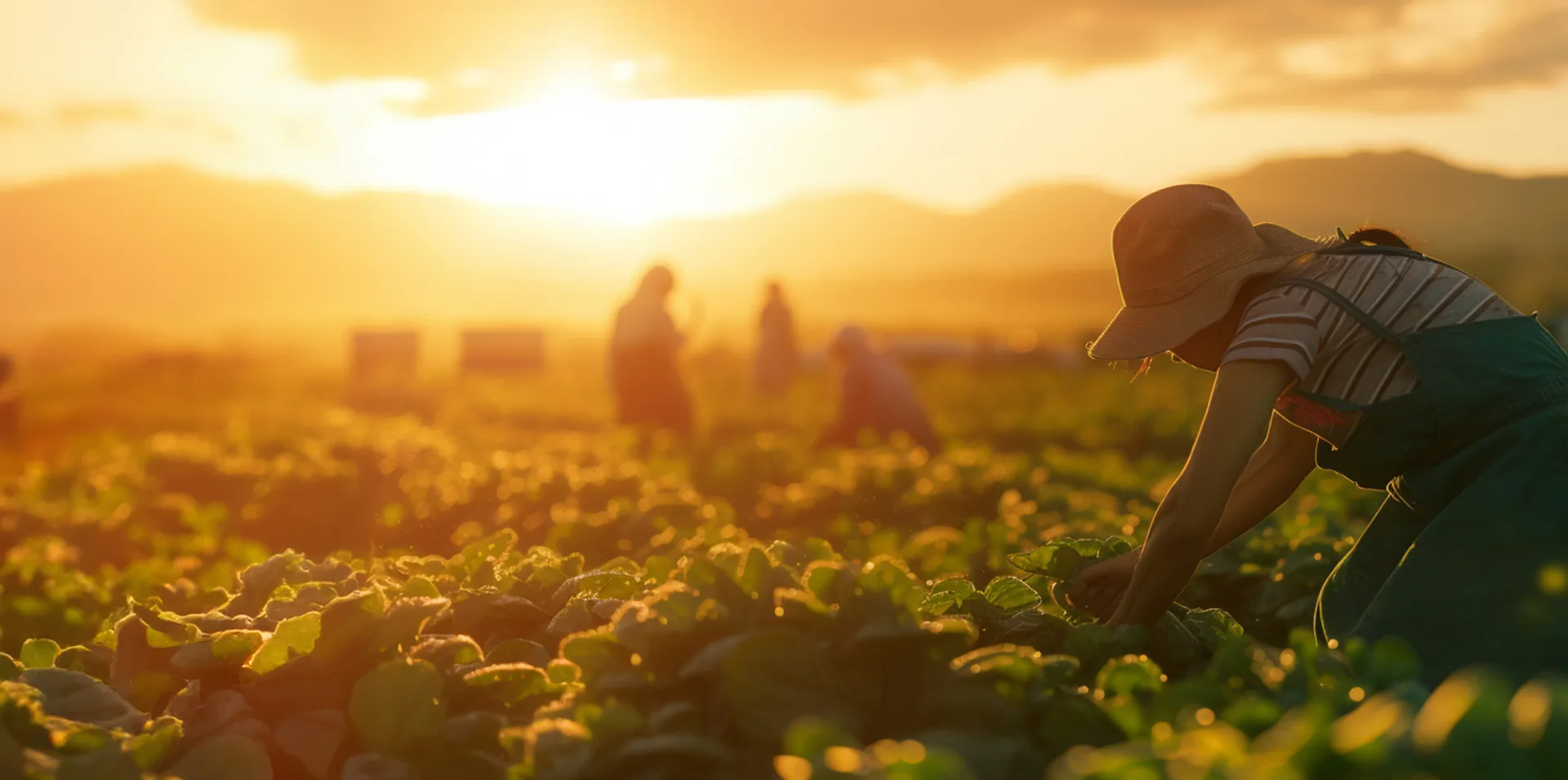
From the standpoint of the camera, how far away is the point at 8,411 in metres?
18.0

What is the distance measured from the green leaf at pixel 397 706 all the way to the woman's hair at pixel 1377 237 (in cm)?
246

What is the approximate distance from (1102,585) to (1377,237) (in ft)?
3.89

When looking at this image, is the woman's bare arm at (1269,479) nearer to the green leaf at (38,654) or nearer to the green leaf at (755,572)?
the green leaf at (755,572)

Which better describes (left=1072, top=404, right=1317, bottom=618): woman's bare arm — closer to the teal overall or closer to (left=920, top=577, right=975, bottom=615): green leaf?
the teal overall

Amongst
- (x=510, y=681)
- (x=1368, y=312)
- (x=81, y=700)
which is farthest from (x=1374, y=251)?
(x=81, y=700)

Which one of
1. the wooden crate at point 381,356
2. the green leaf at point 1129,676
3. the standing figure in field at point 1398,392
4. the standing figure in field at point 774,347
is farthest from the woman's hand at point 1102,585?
the wooden crate at point 381,356

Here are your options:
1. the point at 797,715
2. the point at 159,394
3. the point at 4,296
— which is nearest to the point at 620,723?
the point at 797,715

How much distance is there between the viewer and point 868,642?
238cm

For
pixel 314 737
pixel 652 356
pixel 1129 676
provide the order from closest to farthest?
pixel 1129 676
pixel 314 737
pixel 652 356

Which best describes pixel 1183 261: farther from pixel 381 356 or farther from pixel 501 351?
pixel 501 351

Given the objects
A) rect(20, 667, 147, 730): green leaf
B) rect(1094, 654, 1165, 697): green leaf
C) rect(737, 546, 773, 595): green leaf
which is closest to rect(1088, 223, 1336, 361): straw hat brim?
rect(1094, 654, 1165, 697): green leaf

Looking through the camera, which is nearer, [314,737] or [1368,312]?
[314,737]

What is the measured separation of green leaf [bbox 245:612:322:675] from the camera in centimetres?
278

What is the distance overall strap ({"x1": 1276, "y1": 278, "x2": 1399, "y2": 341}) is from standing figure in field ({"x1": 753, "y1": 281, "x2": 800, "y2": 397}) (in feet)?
58.8
